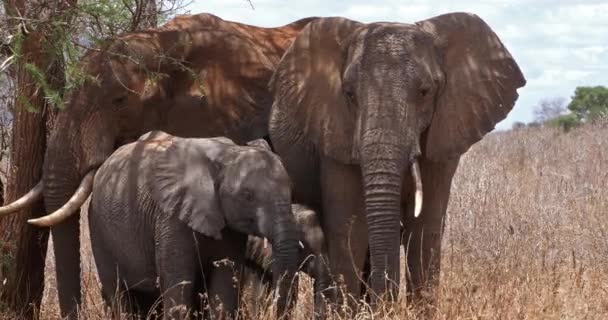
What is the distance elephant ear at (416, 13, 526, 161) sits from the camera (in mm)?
7102

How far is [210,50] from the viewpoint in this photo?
823 cm

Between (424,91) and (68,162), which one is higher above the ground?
(424,91)

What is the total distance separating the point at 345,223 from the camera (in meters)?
7.21

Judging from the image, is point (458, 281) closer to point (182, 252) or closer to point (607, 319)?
point (607, 319)

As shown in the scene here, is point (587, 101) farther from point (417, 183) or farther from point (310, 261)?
point (417, 183)

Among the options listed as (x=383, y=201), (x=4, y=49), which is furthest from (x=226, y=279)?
(x=4, y=49)

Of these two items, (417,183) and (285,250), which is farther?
(285,250)

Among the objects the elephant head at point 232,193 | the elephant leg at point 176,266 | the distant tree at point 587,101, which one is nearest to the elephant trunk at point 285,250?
the elephant head at point 232,193

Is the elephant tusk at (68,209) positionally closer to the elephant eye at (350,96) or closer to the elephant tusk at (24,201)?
the elephant tusk at (24,201)

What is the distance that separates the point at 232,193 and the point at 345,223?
612mm

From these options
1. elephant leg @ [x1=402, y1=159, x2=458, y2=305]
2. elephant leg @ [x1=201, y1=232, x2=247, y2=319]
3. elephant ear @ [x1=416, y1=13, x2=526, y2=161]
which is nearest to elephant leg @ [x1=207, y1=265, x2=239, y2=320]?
elephant leg @ [x1=201, y1=232, x2=247, y2=319]

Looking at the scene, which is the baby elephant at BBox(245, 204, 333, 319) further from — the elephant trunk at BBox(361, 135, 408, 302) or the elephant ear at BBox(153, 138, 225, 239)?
the elephant trunk at BBox(361, 135, 408, 302)

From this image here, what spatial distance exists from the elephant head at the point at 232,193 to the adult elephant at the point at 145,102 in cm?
61

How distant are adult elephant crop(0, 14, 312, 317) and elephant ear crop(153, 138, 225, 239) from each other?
62 centimetres
